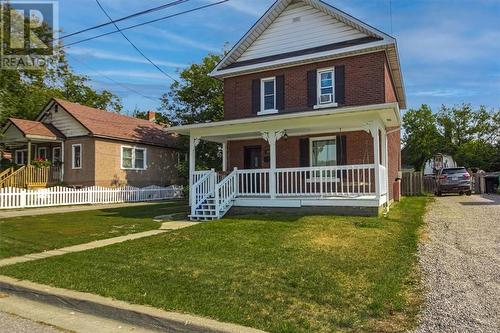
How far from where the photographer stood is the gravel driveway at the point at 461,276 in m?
4.85

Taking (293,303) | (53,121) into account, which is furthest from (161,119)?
(293,303)

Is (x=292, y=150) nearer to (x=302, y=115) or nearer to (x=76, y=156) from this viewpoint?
(x=302, y=115)

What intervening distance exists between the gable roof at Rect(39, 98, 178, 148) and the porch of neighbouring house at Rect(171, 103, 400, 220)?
36.7ft

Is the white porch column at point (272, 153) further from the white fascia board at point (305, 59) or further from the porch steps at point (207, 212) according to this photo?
the white fascia board at point (305, 59)

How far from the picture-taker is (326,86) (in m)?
17.2

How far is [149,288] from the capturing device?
6234 millimetres

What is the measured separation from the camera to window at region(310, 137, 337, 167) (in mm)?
17031

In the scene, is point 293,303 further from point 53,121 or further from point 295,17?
point 53,121

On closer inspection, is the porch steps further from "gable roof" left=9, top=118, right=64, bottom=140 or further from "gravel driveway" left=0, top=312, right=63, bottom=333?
"gable roof" left=9, top=118, right=64, bottom=140

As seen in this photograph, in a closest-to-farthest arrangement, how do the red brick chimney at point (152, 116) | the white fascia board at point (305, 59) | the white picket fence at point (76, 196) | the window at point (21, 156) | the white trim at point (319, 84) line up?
the white fascia board at point (305, 59) → the white trim at point (319, 84) → the white picket fence at point (76, 196) → the window at point (21, 156) → the red brick chimney at point (152, 116)

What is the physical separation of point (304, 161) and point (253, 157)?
2647 millimetres

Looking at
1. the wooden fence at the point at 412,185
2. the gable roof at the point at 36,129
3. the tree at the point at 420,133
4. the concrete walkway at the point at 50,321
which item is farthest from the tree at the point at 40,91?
the tree at the point at 420,133

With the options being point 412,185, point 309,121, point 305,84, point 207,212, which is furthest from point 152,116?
point 309,121

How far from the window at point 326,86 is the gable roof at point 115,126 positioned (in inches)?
580
